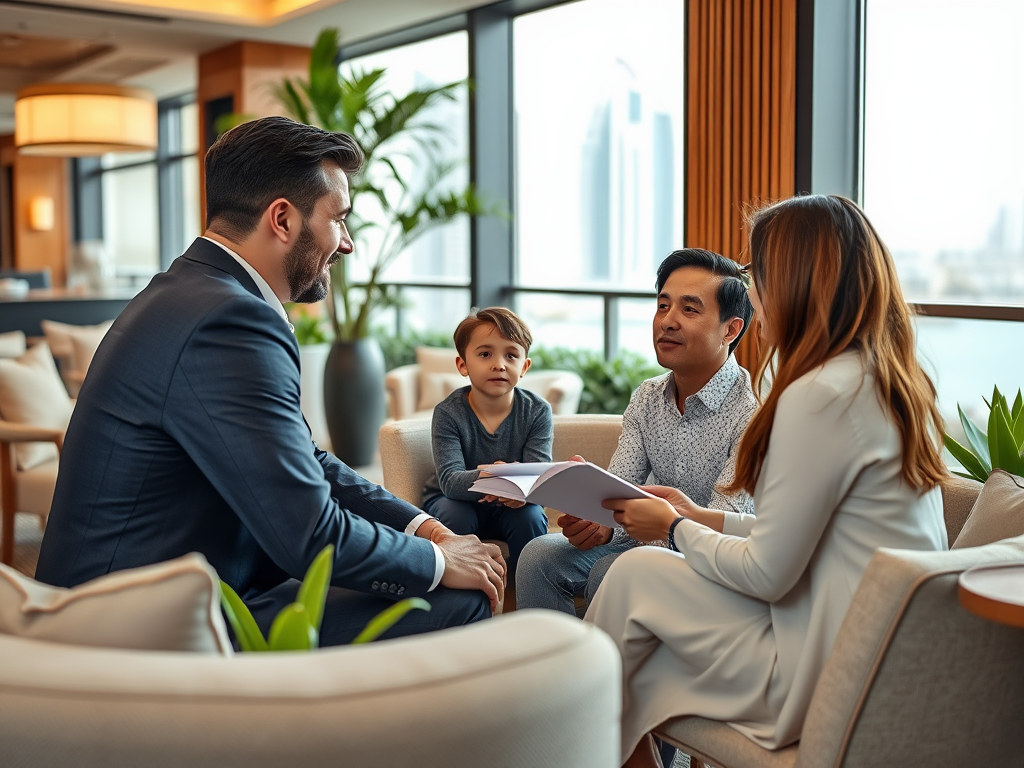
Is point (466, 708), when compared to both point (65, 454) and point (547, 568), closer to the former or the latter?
point (65, 454)

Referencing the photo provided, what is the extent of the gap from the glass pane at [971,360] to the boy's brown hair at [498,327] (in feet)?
6.61

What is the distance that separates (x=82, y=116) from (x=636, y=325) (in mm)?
3998

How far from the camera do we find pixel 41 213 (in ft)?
45.2

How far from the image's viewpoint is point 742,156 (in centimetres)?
465

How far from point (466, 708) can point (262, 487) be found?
801 millimetres

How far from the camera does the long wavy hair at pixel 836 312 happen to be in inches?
65.2

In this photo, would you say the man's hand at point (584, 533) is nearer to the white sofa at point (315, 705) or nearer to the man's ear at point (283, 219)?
the man's ear at point (283, 219)

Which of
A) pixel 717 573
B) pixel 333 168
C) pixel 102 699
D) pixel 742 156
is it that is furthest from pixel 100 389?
pixel 742 156

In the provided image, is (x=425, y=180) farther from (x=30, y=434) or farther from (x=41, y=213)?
(x=41, y=213)

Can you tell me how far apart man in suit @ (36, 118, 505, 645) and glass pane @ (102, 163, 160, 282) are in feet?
34.3

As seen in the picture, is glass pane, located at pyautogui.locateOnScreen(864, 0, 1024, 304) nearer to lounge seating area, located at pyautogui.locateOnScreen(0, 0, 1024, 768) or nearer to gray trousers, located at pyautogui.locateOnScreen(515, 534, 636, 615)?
lounge seating area, located at pyautogui.locateOnScreen(0, 0, 1024, 768)

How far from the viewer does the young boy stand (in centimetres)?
282

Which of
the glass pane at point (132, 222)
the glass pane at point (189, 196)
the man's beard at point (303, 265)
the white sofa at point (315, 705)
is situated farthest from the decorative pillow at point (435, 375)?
the glass pane at point (132, 222)

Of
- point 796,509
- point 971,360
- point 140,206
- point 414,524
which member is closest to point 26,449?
point 414,524
